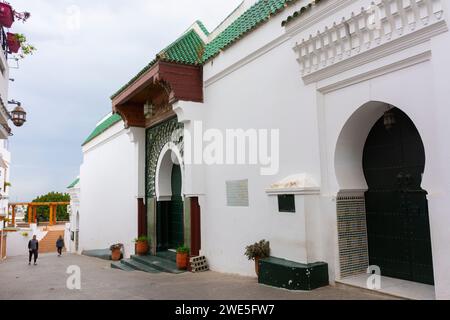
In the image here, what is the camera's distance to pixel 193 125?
27.5 feet

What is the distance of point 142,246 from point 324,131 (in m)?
6.67

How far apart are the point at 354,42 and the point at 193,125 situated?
414 centimetres

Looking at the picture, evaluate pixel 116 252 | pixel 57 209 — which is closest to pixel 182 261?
pixel 116 252

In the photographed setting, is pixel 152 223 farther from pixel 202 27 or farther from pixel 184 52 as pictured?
pixel 202 27

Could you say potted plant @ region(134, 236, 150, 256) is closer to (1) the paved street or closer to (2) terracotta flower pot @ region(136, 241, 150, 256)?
(2) terracotta flower pot @ region(136, 241, 150, 256)

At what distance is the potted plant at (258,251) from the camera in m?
6.29

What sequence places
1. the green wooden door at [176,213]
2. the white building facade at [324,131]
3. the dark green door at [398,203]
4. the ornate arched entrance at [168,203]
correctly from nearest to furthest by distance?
1. the white building facade at [324,131]
2. the dark green door at [398,203]
3. the green wooden door at [176,213]
4. the ornate arched entrance at [168,203]

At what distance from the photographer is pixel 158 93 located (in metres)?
10.1

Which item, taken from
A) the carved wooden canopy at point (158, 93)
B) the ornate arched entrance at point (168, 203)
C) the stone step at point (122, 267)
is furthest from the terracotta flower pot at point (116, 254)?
the carved wooden canopy at point (158, 93)

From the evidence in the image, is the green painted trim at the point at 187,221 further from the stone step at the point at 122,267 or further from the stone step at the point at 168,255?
the stone step at the point at 122,267

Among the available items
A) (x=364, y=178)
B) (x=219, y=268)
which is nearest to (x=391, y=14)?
(x=364, y=178)

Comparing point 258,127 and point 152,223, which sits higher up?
point 258,127
